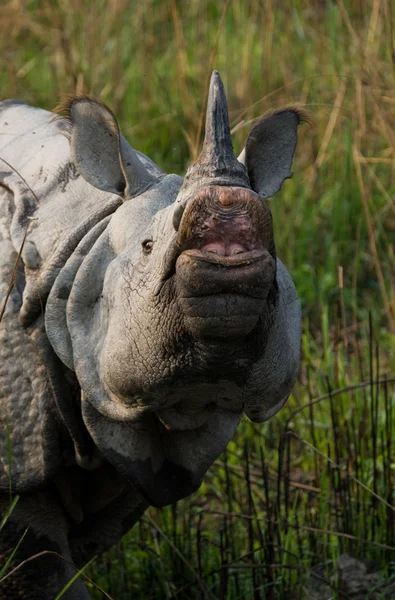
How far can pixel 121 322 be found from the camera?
111 inches

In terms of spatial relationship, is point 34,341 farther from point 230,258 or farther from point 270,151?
point 230,258

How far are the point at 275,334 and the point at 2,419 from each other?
0.91m

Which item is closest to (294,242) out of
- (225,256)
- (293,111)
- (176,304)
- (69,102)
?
(293,111)

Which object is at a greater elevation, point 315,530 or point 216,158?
point 216,158

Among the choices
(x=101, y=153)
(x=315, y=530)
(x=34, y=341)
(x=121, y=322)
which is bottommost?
(x=315, y=530)

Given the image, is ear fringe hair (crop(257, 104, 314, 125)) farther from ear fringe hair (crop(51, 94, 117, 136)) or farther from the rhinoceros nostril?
the rhinoceros nostril

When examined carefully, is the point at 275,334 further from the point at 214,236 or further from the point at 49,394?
the point at 49,394

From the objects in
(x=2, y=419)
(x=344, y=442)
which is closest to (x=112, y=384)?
(x=2, y=419)

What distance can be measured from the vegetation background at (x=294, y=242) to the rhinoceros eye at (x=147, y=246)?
2.96 ft

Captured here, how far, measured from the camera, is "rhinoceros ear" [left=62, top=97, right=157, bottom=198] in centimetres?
310

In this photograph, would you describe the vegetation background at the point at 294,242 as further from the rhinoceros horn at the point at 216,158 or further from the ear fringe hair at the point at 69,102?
the rhinoceros horn at the point at 216,158

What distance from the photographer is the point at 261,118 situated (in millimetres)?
3059

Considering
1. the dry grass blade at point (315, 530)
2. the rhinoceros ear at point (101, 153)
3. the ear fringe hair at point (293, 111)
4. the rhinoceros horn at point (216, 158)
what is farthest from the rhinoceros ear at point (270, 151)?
the dry grass blade at point (315, 530)

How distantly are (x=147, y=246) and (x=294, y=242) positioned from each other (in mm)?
3301
